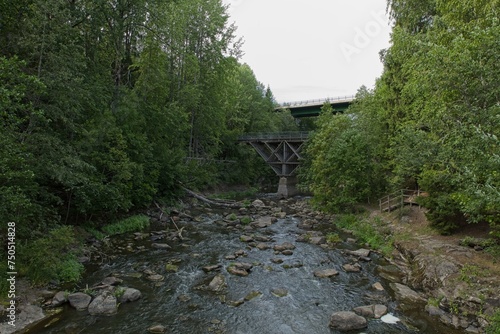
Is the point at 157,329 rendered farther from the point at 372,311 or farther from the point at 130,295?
the point at 372,311

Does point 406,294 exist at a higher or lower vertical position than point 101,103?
lower

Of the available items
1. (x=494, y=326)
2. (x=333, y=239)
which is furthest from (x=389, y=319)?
(x=333, y=239)

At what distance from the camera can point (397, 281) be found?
11.4m

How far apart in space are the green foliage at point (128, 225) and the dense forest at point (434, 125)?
14.3 meters

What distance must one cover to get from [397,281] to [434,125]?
6.21m

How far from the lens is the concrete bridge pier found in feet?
135

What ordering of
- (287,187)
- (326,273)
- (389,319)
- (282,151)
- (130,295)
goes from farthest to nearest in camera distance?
(282,151)
(287,187)
(326,273)
(130,295)
(389,319)

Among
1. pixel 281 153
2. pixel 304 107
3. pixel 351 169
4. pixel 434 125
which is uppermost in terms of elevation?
pixel 304 107

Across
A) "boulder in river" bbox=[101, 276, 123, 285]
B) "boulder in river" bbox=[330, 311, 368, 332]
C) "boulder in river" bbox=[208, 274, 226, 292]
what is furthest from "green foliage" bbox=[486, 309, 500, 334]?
"boulder in river" bbox=[101, 276, 123, 285]

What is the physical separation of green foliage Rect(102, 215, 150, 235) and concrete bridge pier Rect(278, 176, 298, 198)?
23.8m

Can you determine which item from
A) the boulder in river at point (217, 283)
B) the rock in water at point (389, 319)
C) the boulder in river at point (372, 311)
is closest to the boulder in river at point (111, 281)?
the boulder in river at point (217, 283)

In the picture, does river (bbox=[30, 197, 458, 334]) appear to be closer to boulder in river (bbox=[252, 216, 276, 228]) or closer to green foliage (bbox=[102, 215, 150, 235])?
green foliage (bbox=[102, 215, 150, 235])

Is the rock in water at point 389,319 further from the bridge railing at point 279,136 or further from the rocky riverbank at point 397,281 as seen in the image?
the bridge railing at point 279,136

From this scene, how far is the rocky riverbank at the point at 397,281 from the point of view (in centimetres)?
839
